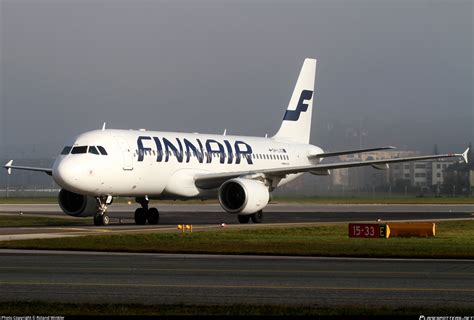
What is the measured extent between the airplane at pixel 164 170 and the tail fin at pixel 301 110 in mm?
4440

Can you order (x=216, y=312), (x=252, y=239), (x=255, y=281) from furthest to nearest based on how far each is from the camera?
(x=252, y=239)
(x=255, y=281)
(x=216, y=312)

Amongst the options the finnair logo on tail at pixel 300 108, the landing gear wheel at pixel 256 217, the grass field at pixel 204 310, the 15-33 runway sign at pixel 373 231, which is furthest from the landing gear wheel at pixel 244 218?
the grass field at pixel 204 310

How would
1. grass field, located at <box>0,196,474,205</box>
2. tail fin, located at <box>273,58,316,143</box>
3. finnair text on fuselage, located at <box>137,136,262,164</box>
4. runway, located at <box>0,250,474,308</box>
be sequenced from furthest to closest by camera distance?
grass field, located at <box>0,196,474,205</box>
tail fin, located at <box>273,58,316,143</box>
finnair text on fuselage, located at <box>137,136,262,164</box>
runway, located at <box>0,250,474,308</box>

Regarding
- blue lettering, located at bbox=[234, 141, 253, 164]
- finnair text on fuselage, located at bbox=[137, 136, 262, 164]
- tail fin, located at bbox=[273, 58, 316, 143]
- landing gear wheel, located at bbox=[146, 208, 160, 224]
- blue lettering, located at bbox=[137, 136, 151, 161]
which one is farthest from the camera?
tail fin, located at bbox=[273, 58, 316, 143]

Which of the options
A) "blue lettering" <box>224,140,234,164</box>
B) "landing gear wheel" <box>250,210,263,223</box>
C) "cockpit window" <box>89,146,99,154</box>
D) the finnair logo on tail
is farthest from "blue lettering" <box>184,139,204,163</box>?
the finnair logo on tail

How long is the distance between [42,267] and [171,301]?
7254mm

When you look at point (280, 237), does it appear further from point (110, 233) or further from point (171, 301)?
point (171, 301)

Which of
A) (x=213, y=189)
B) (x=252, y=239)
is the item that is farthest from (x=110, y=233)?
(x=213, y=189)

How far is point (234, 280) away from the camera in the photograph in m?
21.0

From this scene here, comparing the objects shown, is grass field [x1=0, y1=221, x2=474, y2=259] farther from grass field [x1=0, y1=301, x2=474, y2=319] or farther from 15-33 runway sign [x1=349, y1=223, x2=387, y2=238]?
grass field [x1=0, y1=301, x2=474, y2=319]

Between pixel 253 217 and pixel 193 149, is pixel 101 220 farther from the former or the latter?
pixel 253 217

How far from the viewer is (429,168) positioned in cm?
9456

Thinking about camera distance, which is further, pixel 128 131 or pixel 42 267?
pixel 128 131

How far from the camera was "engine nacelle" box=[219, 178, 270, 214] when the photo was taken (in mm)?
47062
